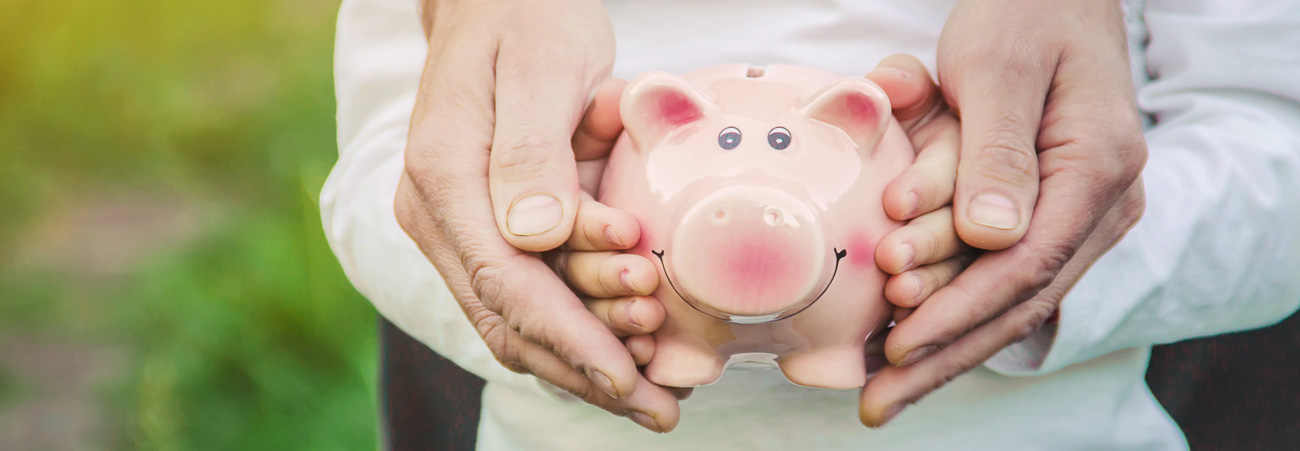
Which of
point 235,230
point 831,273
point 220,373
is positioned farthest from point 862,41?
point 235,230

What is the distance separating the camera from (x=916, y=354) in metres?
0.50

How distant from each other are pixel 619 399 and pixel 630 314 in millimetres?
66

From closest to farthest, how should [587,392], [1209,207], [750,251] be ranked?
[750,251], [587,392], [1209,207]

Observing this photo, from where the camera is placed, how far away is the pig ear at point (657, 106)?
47cm

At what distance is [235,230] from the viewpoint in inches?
71.4

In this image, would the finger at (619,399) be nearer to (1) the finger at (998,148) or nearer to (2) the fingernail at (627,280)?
(2) the fingernail at (627,280)

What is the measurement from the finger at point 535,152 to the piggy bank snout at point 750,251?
76 millimetres

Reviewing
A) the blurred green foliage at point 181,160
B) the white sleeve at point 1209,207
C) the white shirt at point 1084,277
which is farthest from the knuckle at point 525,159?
the blurred green foliage at point 181,160

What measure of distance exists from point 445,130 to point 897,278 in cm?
29

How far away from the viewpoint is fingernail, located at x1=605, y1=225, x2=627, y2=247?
461mm

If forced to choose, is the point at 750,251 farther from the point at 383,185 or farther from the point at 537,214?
the point at 383,185

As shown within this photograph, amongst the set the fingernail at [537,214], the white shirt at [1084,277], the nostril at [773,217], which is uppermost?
the nostril at [773,217]

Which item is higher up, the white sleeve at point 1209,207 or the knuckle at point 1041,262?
the knuckle at point 1041,262

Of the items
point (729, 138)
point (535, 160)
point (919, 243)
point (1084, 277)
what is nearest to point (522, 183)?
point (535, 160)
